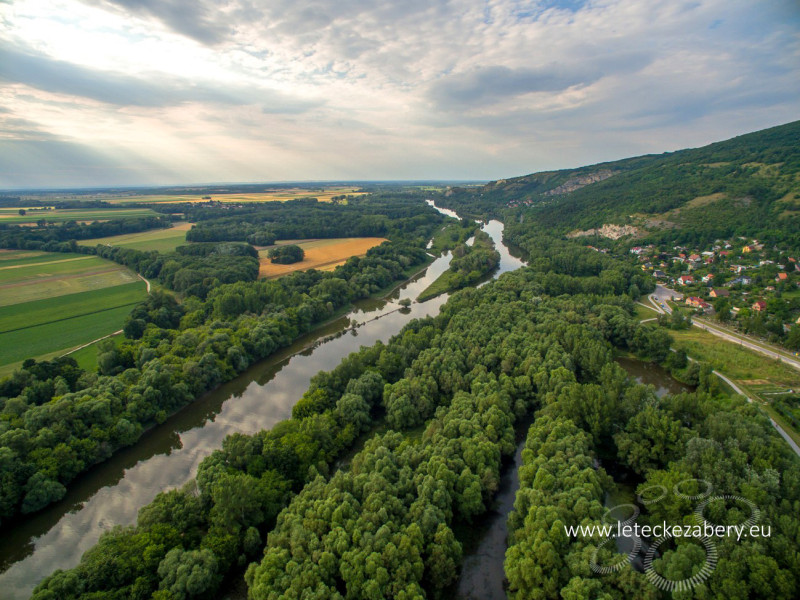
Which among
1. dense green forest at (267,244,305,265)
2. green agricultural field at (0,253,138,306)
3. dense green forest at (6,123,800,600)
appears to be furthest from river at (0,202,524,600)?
green agricultural field at (0,253,138,306)

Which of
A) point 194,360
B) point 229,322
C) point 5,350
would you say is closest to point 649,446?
point 194,360

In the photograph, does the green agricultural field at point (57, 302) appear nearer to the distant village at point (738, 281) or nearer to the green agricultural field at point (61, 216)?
the green agricultural field at point (61, 216)

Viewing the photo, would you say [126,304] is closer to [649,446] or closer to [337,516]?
[337,516]

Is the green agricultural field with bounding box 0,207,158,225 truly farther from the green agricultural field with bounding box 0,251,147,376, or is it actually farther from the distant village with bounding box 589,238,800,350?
the distant village with bounding box 589,238,800,350

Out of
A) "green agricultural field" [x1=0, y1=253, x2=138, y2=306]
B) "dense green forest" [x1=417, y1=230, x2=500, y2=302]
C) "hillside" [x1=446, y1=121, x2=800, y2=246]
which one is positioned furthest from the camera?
"hillside" [x1=446, y1=121, x2=800, y2=246]

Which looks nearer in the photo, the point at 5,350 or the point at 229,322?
the point at 5,350
